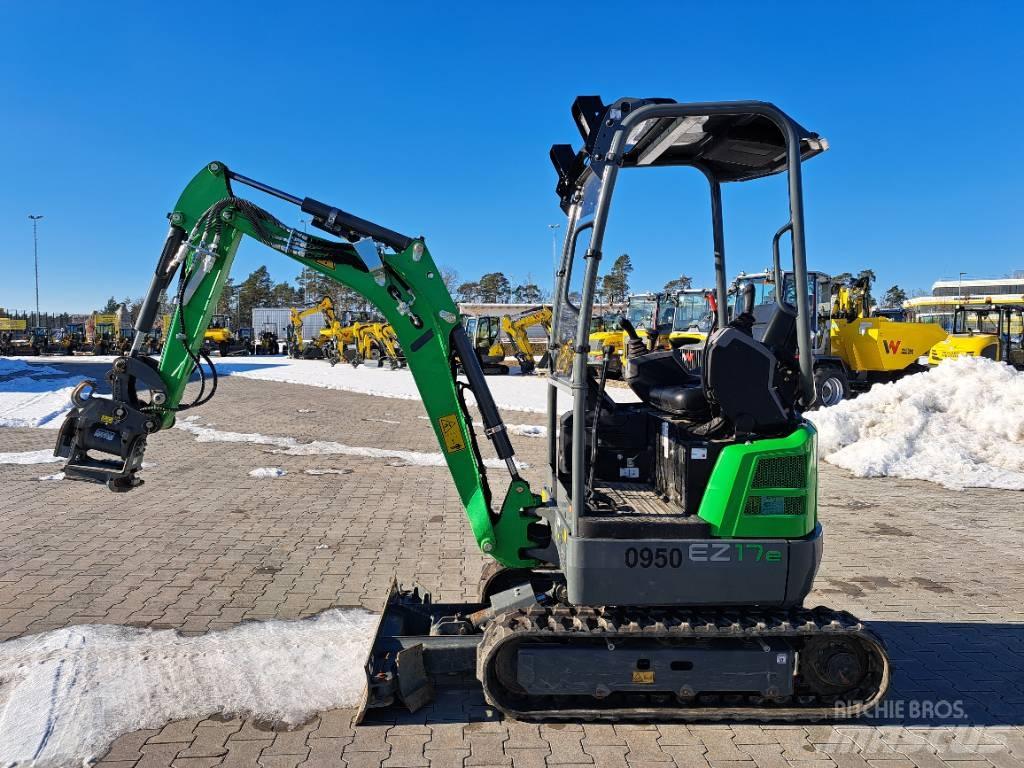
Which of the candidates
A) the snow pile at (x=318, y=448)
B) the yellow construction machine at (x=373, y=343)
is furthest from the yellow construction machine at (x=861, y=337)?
the yellow construction machine at (x=373, y=343)

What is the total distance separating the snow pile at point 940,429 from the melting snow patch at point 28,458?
11497 millimetres

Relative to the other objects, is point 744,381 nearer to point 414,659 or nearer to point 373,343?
point 414,659

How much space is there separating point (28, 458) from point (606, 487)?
964 centimetres

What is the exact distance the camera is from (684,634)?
140 inches

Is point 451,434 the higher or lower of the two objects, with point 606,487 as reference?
higher

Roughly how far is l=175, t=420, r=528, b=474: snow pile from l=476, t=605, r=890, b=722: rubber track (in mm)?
6294

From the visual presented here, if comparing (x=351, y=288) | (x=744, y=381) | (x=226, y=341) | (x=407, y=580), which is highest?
(x=226, y=341)

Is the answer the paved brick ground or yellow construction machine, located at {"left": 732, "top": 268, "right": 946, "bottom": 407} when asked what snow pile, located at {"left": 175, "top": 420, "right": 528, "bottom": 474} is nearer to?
the paved brick ground

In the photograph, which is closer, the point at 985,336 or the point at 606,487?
the point at 606,487

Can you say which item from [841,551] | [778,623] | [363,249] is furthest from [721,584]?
[841,551]

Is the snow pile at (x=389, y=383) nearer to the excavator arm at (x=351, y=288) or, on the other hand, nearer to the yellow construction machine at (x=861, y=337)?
the yellow construction machine at (x=861, y=337)

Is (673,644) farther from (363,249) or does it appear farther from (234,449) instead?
(234,449)

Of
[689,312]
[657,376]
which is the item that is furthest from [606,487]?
[689,312]

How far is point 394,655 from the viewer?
3896 mm
